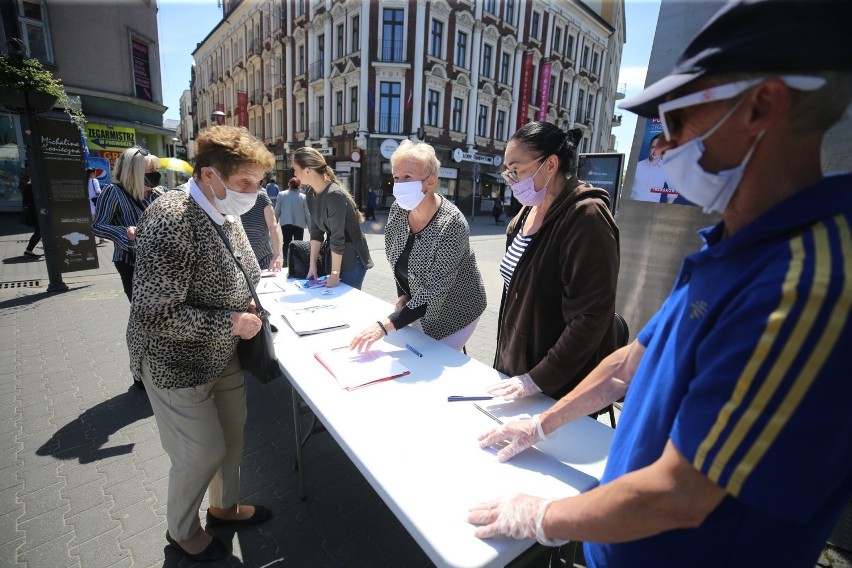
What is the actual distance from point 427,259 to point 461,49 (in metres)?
24.5

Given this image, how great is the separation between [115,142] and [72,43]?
11.4ft

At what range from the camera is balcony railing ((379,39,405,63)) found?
21.4 metres

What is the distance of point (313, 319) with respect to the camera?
2.71 meters

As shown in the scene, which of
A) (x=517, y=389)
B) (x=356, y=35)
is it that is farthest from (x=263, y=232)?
(x=356, y=35)

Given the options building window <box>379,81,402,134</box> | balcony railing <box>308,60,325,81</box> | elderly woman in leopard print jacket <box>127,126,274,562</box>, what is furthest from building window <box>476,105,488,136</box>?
elderly woman in leopard print jacket <box>127,126,274,562</box>

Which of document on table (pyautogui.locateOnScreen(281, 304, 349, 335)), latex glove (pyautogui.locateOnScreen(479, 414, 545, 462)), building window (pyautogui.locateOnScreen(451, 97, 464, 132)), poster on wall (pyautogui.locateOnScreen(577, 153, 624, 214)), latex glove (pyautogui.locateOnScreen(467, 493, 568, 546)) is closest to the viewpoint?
latex glove (pyautogui.locateOnScreen(467, 493, 568, 546))

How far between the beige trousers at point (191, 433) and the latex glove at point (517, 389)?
129cm

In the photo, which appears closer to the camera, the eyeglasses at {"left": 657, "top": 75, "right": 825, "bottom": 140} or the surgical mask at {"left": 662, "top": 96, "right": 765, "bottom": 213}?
the eyeglasses at {"left": 657, "top": 75, "right": 825, "bottom": 140}

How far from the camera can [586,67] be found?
3117 cm

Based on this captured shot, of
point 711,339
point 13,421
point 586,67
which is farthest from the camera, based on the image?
point 586,67

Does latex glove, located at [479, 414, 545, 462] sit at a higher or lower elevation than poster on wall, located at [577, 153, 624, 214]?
lower

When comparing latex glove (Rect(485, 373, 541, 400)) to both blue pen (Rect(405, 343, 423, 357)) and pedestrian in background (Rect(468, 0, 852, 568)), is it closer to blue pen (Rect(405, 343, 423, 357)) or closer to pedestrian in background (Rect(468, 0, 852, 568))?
blue pen (Rect(405, 343, 423, 357))

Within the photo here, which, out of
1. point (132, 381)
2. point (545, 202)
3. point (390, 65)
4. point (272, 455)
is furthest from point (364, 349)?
point (390, 65)

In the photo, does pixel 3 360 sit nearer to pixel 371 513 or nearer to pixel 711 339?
pixel 371 513
